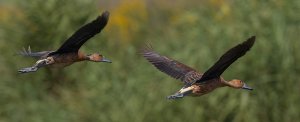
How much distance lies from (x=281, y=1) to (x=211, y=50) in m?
1.15

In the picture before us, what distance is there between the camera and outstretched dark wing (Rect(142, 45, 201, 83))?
30.8ft

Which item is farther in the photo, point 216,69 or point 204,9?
point 204,9

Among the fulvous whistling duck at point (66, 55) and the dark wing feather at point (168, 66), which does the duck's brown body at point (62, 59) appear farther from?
the dark wing feather at point (168, 66)

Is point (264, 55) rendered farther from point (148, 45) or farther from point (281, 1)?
point (148, 45)

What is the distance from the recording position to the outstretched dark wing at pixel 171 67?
9375 millimetres

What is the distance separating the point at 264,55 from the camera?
1260 centimetres

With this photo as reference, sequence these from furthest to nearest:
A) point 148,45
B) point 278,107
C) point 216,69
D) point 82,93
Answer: point 82,93
point 278,107
point 148,45
point 216,69

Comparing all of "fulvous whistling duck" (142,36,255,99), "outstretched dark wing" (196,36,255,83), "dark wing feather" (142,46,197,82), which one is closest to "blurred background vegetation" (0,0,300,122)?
"dark wing feather" (142,46,197,82)

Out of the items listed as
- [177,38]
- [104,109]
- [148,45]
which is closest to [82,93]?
[104,109]

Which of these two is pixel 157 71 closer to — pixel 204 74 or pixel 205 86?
pixel 205 86

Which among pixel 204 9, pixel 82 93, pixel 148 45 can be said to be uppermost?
pixel 204 9

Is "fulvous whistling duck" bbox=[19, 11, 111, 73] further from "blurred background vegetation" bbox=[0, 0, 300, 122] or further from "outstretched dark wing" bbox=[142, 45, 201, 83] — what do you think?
"blurred background vegetation" bbox=[0, 0, 300, 122]

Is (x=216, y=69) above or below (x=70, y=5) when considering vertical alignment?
below

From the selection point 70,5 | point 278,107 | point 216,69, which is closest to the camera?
point 216,69
